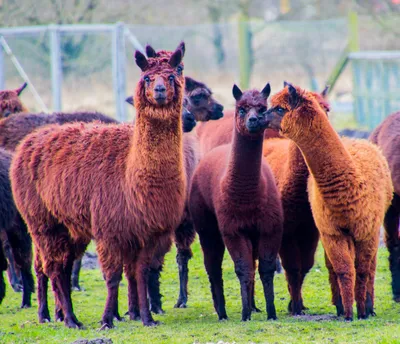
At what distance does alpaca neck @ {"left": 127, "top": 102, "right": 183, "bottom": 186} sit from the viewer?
7.57 metres

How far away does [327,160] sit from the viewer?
7.37 m

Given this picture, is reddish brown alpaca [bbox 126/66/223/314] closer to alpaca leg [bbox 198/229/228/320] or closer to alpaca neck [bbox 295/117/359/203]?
alpaca leg [bbox 198/229/228/320]

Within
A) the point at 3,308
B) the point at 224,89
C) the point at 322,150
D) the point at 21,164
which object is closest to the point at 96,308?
the point at 3,308

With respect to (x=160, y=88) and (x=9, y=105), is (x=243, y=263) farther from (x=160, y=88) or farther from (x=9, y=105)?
(x=9, y=105)

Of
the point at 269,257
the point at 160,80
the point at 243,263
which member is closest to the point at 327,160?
the point at 269,257

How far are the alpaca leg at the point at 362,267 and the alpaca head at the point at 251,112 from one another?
4.23ft

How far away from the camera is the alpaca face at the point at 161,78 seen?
7.44 metres

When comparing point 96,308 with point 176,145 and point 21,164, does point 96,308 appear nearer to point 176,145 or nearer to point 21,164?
point 21,164

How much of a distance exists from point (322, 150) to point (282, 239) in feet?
4.28

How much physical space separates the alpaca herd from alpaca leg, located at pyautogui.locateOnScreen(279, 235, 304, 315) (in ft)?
0.04

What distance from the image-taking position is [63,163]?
8.21m

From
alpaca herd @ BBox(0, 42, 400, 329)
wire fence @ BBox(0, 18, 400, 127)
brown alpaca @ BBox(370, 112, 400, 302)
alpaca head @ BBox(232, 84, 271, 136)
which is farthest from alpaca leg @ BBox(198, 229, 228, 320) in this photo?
wire fence @ BBox(0, 18, 400, 127)

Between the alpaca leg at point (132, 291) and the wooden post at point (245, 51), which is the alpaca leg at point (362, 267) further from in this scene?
the wooden post at point (245, 51)

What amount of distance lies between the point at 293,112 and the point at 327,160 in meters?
0.48
